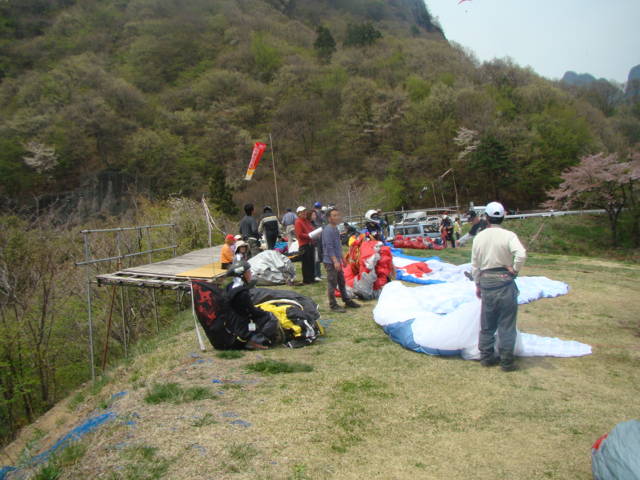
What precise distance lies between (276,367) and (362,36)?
74039mm

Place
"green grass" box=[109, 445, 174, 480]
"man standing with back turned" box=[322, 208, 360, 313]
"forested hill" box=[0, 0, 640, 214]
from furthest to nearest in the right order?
1. "forested hill" box=[0, 0, 640, 214]
2. "man standing with back turned" box=[322, 208, 360, 313]
3. "green grass" box=[109, 445, 174, 480]

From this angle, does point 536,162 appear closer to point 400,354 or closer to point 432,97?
point 432,97

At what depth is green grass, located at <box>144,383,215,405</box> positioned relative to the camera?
13.1 ft

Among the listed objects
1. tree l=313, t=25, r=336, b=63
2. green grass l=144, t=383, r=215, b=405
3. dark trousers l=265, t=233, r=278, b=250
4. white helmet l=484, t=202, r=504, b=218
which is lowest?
green grass l=144, t=383, r=215, b=405

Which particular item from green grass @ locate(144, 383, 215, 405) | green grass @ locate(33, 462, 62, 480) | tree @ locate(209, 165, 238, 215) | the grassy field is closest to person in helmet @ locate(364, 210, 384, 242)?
the grassy field

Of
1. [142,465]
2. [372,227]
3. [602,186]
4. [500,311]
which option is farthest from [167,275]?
[602,186]

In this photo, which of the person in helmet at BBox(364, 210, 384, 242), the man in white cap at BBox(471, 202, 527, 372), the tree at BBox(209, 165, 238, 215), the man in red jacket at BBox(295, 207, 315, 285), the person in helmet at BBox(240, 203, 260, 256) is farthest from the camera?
the tree at BBox(209, 165, 238, 215)

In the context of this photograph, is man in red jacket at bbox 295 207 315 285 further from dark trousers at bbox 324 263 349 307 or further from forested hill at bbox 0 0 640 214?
forested hill at bbox 0 0 640 214

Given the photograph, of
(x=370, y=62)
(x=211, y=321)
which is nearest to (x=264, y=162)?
(x=370, y=62)

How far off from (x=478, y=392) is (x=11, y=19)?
93751 millimetres

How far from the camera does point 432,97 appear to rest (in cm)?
4612

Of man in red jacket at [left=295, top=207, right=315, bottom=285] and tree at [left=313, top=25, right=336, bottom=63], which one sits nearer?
man in red jacket at [left=295, top=207, right=315, bottom=285]

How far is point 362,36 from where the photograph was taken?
69.9 metres

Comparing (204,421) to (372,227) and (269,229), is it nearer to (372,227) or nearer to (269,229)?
(372,227)
